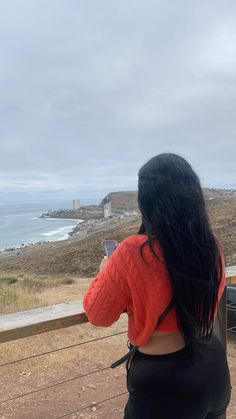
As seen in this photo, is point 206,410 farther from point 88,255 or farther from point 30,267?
point 30,267

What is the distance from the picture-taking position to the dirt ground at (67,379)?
416 centimetres

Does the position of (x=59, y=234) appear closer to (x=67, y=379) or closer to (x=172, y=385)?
(x=67, y=379)

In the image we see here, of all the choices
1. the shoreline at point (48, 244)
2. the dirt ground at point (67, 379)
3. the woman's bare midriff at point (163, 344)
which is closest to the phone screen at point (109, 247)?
the woman's bare midriff at point (163, 344)

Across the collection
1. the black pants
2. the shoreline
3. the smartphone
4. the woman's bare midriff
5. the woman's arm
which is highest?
the smartphone

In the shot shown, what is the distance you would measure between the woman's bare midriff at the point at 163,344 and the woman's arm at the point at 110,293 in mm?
153

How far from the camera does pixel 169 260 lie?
1.39 metres

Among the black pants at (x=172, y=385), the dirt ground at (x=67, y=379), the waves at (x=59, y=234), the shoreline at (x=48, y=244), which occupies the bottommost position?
the waves at (x=59, y=234)

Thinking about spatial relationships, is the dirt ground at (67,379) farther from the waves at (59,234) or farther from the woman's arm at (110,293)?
the waves at (59,234)

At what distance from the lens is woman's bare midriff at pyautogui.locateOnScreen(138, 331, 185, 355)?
1.45 metres

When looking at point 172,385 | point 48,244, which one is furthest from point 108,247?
point 48,244

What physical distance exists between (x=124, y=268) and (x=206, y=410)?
2.11 ft

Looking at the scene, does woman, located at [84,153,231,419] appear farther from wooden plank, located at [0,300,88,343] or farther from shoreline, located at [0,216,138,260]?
shoreline, located at [0,216,138,260]

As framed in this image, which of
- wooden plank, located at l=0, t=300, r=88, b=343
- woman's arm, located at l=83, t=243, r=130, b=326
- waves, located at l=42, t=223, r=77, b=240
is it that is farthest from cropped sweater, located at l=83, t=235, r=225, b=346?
waves, located at l=42, t=223, r=77, b=240

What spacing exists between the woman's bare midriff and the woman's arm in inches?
6.0
